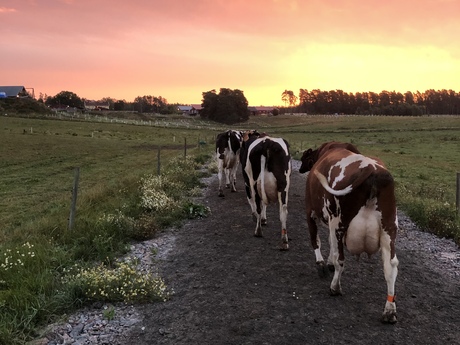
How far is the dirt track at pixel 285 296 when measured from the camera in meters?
4.64

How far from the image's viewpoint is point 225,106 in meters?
108

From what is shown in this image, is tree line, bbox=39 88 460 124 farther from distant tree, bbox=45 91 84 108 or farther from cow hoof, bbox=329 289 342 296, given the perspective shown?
cow hoof, bbox=329 289 342 296

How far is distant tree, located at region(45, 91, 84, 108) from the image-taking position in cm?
12544

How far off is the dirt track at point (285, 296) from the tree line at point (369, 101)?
15594 centimetres

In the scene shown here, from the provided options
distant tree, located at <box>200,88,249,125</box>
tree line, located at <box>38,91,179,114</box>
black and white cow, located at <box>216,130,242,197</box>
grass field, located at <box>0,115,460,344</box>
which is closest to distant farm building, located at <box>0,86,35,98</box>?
tree line, located at <box>38,91,179,114</box>

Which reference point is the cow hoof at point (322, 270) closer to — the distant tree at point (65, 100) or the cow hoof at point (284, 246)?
the cow hoof at point (284, 246)

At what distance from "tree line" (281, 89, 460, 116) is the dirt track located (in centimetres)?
15594

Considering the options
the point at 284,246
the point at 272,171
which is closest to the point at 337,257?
the point at 284,246

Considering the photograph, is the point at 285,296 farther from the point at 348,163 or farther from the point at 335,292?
the point at 348,163

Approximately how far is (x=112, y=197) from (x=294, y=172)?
982cm

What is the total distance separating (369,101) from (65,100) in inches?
5207

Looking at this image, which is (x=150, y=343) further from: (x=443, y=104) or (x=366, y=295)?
(x=443, y=104)

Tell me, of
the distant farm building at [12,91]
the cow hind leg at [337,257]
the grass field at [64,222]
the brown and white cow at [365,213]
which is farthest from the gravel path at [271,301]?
the distant farm building at [12,91]

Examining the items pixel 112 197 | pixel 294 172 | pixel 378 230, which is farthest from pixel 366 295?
pixel 294 172
